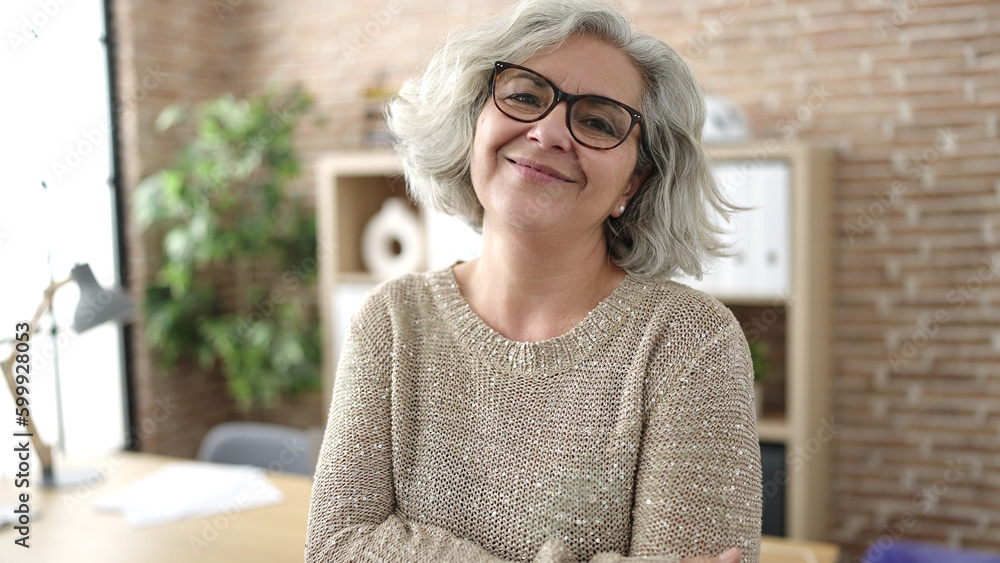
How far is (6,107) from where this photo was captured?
310 centimetres

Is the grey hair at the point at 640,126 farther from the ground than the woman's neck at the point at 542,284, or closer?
farther from the ground

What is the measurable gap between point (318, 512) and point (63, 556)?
46.3 inches

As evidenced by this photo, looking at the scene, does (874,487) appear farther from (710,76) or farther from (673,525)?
(673,525)

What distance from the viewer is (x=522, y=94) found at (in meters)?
1.28

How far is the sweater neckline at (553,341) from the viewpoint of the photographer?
1336 mm

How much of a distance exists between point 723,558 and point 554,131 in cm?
66

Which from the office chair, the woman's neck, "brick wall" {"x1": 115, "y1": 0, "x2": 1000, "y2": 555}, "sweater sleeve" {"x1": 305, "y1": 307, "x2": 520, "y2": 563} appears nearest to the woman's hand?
"sweater sleeve" {"x1": 305, "y1": 307, "x2": 520, "y2": 563}

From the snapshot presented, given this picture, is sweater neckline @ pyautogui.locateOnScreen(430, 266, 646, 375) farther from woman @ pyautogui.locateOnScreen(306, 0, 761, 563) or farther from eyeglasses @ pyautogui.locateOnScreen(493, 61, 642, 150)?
eyeglasses @ pyautogui.locateOnScreen(493, 61, 642, 150)

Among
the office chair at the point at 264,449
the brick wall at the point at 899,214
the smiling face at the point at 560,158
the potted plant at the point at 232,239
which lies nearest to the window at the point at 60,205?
the potted plant at the point at 232,239

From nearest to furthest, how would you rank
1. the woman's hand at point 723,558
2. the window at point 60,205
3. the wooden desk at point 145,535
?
the woman's hand at point 723,558 < the wooden desk at point 145,535 < the window at point 60,205

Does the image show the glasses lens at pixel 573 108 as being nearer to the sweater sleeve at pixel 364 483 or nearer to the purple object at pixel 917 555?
the sweater sleeve at pixel 364 483

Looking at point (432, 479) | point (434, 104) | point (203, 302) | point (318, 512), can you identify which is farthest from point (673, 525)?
point (203, 302)

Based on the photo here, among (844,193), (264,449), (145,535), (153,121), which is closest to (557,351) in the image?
(145,535)

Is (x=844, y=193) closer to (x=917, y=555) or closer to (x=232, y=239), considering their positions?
(x=917, y=555)
